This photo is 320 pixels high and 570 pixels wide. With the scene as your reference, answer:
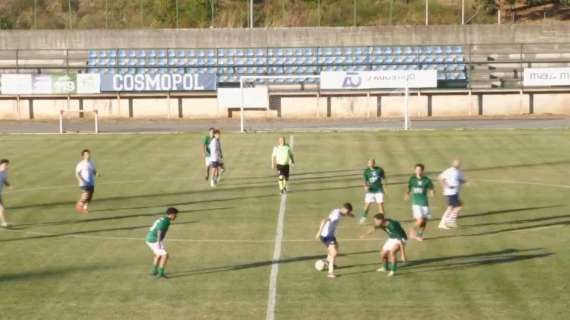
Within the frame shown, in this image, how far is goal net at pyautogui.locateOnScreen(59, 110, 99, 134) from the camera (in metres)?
59.5

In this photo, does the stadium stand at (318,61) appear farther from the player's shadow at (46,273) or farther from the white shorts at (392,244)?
the white shorts at (392,244)

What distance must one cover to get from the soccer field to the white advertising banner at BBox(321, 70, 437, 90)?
13.6 m

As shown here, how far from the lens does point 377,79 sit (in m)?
62.9

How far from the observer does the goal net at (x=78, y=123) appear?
5947cm

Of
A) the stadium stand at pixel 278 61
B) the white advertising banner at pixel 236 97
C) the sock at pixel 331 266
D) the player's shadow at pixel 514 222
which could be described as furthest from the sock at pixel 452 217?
the stadium stand at pixel 278 61

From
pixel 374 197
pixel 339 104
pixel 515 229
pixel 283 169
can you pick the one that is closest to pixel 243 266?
pixel 374 197

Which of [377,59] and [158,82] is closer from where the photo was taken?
[158,82]

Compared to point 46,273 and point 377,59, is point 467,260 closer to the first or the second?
point 46,273

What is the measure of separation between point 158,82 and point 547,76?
23041 millimetres

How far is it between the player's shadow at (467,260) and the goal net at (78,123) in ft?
114

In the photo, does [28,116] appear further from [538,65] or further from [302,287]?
[302,287]

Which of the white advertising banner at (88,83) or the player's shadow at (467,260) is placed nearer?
the player's shadow at (467,260)

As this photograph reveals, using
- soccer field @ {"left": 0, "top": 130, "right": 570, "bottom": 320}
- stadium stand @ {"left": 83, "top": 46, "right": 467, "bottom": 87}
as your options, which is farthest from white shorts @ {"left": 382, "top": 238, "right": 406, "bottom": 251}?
stadium stand @ {"left": 83, "top": 46, "right": 467, "bottom": 87}

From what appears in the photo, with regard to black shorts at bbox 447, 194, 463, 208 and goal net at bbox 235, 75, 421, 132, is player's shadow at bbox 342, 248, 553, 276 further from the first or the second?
goal net at bbox 235, 75, 421, 132
